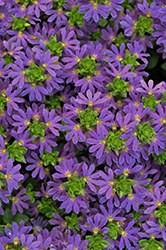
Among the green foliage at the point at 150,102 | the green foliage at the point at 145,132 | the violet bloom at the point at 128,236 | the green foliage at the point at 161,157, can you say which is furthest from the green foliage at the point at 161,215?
the green foliage at the point at 150,102

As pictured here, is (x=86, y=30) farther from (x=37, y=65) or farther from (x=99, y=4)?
(x=37, y=65)

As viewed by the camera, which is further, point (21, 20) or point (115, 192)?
point (21, 20)

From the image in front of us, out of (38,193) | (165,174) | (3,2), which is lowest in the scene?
(38,193)

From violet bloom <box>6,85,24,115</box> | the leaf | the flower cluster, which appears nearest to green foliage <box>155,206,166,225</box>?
the flower cluster

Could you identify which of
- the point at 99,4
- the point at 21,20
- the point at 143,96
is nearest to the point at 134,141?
the point at 143,96

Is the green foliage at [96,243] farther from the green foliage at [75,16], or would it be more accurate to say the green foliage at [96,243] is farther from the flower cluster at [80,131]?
the green foliage at [75,16]
